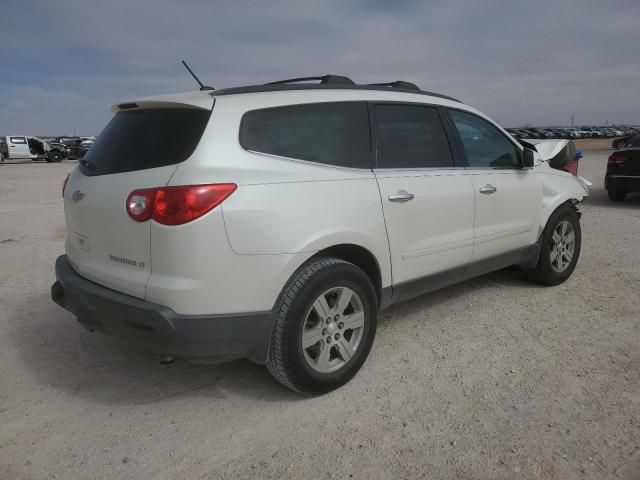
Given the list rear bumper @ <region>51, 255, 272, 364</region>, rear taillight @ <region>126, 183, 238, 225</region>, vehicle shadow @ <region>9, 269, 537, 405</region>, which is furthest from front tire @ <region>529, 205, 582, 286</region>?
rear taillight @ <region>126, 183, 238, 225</region>

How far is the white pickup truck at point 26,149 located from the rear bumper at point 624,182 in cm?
3314

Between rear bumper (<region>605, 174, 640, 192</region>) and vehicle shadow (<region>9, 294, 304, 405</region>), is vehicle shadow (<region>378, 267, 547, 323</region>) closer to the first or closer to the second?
vehicle shadow (<region>9, 294, 304, 405</region>)

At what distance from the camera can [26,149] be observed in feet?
108

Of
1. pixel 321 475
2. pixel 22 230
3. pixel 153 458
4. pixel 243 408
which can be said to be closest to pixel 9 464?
pixel 153 458

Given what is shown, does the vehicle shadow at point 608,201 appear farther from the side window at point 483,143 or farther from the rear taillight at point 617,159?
the side window at point 483,143

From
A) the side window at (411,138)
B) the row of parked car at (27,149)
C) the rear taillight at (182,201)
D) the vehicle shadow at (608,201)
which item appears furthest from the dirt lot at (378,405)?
the row of parked car at (27,149)

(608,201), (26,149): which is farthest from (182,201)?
(26,149)

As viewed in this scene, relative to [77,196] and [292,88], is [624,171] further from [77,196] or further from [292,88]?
→ [77,196]

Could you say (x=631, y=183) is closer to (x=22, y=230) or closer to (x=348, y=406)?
(x=348, y=406)

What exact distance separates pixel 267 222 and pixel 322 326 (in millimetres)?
735

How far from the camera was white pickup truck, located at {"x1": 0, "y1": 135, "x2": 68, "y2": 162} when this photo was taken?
32.6m

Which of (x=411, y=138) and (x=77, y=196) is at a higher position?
(x=411, y=138)

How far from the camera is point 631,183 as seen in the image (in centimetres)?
982

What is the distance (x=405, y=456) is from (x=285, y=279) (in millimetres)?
1048
